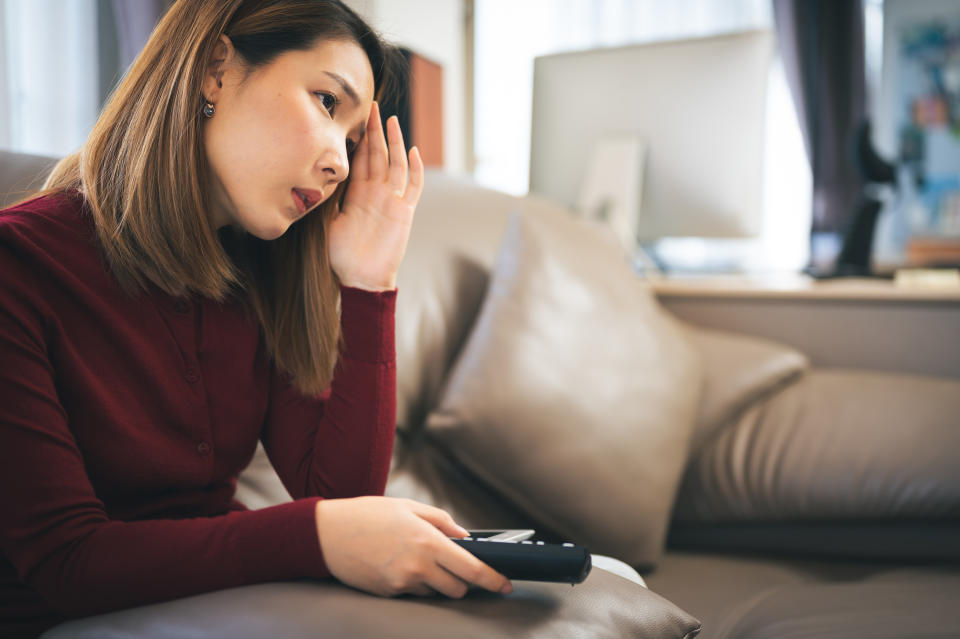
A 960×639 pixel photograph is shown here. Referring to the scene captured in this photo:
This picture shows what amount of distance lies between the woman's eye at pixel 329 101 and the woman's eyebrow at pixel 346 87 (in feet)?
0.04

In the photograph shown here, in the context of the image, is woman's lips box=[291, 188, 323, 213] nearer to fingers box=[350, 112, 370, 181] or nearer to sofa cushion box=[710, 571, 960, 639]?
fingers box=[350, 112, 370, 181]

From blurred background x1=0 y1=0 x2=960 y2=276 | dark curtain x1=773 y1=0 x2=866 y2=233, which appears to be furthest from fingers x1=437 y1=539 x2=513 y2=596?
dark curtain x1=773 y1=0 x2=866 y2=233

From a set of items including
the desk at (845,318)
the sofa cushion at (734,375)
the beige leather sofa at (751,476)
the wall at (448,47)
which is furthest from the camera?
the wall at (448,47)

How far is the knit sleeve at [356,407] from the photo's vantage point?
86 cm

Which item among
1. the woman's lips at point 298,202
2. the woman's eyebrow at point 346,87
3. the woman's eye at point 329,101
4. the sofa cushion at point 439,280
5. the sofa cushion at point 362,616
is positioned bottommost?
the sofa cushion at point 362,616

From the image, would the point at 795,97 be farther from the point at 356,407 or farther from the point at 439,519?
the point at 439,519

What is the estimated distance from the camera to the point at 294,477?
35.6 inches

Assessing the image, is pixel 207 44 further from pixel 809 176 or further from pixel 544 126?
pixel 809 176

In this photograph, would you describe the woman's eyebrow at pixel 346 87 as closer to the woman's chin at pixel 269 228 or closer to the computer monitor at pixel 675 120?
the woman's chin at pixel 269 228

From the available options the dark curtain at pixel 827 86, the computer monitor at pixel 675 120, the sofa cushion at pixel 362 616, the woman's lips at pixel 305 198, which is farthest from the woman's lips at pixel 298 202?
the dark curtain at pixel 827 86

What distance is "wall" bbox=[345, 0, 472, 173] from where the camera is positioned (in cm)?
370

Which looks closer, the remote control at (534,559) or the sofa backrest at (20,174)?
the remote control at (534,559)

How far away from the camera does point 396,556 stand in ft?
1.85

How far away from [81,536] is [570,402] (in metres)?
0.74
